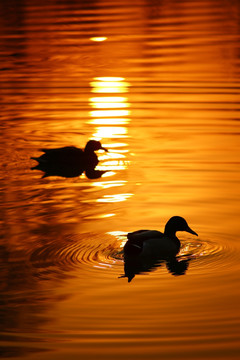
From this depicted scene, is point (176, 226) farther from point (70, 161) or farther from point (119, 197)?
point (70, 161)

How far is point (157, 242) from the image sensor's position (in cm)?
1030

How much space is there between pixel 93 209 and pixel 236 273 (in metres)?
2.98

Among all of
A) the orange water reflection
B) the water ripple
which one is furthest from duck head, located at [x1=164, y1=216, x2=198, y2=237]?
the orange water reflection

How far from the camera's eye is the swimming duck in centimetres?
1006

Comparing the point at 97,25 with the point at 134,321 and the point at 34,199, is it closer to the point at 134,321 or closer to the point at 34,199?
the point at 34,199

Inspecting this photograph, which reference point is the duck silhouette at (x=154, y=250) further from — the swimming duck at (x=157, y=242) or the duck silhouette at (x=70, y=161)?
the duck silhouette at (x=70, y=161)

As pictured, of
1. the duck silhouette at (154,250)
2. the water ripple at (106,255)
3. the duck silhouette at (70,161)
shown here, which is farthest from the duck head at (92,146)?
the duck silhouette at (154,250)

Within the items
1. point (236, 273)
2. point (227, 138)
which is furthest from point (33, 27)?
point (236, 273)

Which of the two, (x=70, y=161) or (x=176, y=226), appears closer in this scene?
(x=176, y=226)

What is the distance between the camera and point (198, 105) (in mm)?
18438

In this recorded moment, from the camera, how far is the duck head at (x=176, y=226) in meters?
10.6

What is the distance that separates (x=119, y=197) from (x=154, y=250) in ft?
8.09

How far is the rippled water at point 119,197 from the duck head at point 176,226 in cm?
25

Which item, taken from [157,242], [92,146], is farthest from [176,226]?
[92,146]
